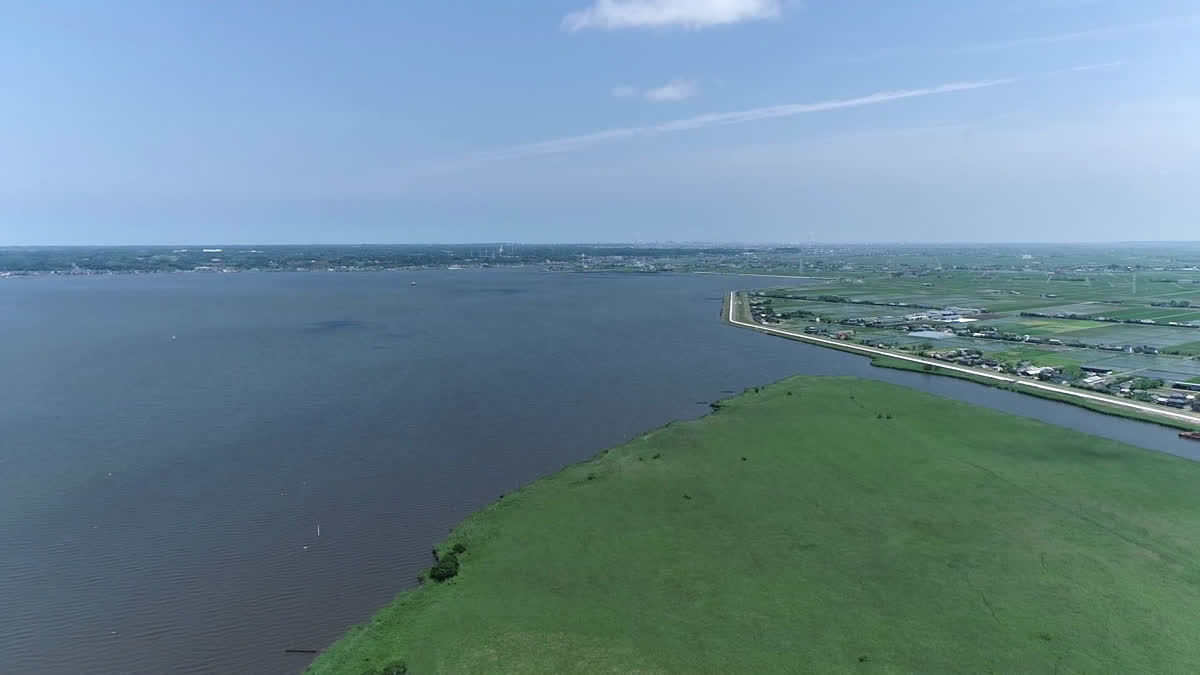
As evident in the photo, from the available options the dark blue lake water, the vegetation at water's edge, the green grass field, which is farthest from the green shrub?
the vegetation at water's edge

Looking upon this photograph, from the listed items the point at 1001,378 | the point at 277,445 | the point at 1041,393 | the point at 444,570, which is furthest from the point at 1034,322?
the point at 277,445

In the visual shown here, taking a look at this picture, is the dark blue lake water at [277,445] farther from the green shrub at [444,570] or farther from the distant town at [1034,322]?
the distant town at [1034,322]

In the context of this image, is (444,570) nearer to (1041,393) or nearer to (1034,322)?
(1041,393)

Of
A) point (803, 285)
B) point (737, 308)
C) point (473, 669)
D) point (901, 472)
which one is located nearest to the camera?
point (473, 669)

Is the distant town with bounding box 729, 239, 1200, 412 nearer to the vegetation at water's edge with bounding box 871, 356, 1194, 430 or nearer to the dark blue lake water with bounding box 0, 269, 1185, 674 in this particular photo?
the vegetation at water's edge with bounding box 871, 356, 1194, 430

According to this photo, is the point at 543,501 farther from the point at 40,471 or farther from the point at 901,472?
the point at 40,471

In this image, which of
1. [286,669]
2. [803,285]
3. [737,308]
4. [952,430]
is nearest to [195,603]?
[286,669]

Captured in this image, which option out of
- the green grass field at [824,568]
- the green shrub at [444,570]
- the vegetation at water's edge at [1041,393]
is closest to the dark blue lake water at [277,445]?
the vegetation at water's edge at [1041,393]
